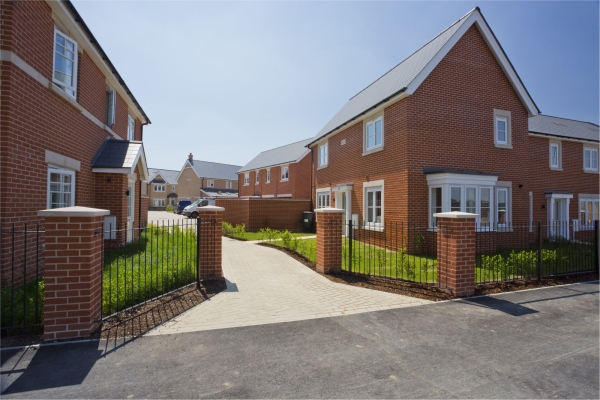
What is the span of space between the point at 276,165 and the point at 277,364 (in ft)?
89.2

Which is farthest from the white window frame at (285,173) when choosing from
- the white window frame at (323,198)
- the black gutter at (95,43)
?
the black gutter at (95,43)

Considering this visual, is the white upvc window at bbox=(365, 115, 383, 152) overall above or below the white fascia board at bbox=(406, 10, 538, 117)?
below

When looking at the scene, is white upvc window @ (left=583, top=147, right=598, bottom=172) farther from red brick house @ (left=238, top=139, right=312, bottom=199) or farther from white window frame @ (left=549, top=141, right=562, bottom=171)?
red brick house @ (left=238, top=139, right=312, bottom=199)

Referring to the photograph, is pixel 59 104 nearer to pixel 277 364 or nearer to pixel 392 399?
pixel 277 364

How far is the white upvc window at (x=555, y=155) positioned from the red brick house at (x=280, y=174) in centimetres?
→ 1580

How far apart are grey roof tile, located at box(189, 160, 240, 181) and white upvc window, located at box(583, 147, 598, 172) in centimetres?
4357

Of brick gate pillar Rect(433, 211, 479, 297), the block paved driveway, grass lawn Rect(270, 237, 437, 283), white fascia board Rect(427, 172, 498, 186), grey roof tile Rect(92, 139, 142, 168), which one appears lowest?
the block paved driveway

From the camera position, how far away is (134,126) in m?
16.4

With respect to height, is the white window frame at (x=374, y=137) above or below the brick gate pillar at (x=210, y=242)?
above

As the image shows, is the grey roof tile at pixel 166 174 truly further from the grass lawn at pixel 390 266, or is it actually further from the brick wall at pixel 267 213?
the grass lawn at pixel 390 266

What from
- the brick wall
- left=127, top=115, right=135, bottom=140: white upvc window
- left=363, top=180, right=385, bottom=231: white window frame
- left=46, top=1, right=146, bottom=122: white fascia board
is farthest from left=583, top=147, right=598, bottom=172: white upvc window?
left=127, top=115, right=135, bottom=140: white upvc window

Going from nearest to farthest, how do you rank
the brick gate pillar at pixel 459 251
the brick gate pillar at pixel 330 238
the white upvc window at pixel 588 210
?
the brick gate pillar at pixel 459 251
the brick gate pillar at pixel 330 238
the white upvc window at pixel 588 210

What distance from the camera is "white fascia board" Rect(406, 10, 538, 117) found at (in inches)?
451

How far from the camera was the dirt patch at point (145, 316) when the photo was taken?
4.22 metres
